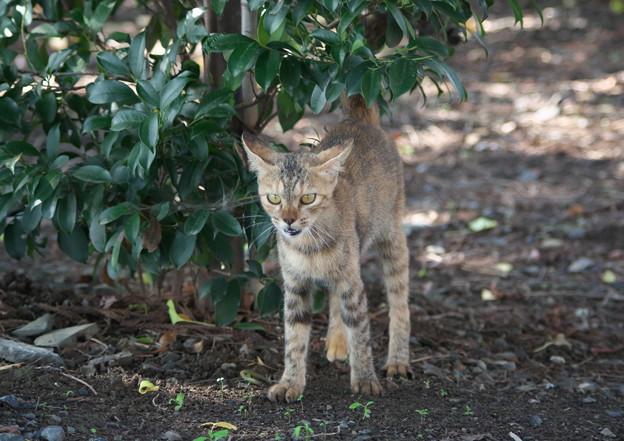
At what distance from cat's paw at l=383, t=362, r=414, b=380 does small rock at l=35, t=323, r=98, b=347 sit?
67.9 inches

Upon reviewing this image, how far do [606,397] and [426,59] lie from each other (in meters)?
2.32

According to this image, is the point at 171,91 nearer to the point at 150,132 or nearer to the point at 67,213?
the point at 150,132

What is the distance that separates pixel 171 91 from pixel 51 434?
163 cm

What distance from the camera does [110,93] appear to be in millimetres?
4090

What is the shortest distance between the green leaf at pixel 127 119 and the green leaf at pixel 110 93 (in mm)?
173

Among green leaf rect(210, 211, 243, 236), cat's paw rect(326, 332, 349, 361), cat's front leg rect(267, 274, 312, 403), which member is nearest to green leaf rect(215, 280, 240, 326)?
cat's front leg rect(267, 274, 312, 403)

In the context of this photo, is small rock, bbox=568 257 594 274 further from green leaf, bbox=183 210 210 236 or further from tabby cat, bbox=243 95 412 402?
green leaf, bbox=183 210 210 236

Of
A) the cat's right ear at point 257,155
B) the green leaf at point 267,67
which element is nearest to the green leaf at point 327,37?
the green leaf at point 267,67

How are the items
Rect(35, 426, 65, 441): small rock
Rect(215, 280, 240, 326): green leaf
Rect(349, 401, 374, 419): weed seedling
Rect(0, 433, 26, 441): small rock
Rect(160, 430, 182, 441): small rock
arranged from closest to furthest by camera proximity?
Rect(0, 433, 26, 441): small rock
Rect(35, 426, 65, 441): small rock
Rect(160, 430, 182, 441): small rock
Rect(349, 401, 374, 419): weed seedling
Rect(215, 280, 240, 326): green leaf

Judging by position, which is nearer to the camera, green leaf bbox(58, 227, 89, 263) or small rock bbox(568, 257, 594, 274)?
green leaf bbox(58, 227, 89, 263)

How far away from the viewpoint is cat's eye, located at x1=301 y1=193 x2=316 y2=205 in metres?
4.17

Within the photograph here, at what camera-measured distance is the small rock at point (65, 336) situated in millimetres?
4535

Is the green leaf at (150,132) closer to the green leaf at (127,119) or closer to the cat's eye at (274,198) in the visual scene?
the green leaf at (127,119)

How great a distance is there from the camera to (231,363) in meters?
4.54
